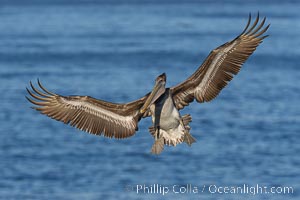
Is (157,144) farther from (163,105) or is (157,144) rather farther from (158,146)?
(163,105)

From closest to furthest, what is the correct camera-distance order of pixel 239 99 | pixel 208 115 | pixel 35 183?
pixel 35 183
pixel 208 115
pixel 239 99

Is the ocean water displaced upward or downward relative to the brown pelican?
upward

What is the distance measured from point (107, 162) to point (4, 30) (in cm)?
3597

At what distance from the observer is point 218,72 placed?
1217 centimetres

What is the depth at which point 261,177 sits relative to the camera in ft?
81.7

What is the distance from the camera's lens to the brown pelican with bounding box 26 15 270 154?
1184 centimetres

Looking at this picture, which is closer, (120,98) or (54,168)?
(54,168)

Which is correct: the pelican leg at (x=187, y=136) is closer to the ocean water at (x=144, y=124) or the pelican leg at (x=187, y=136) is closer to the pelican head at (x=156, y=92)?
the pelican head at (x=156, y=92)

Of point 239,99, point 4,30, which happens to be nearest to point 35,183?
point 239,99

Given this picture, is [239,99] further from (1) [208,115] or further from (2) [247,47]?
(2) [247,47]

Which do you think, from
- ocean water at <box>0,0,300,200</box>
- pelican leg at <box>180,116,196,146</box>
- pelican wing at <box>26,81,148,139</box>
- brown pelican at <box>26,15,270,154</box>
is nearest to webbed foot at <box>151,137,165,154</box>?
brown pelican at <box>26,15,270,154</box>

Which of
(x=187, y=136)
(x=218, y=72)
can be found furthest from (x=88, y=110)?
(x=218, y=72)

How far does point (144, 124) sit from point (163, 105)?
1739 centimetres

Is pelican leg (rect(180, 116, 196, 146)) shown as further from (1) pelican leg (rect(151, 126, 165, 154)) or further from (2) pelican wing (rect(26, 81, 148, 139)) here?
A: (2) pelican wing (rect(26, 81, 148, 139))
